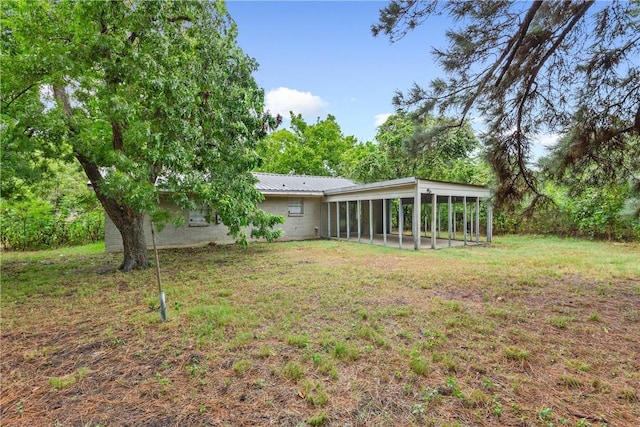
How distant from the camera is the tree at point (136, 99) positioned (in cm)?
530

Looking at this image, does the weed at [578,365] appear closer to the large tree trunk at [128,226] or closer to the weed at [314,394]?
the weed at [314,394]

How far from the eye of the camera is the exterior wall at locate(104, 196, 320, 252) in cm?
1080

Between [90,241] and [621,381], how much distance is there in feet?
52.0

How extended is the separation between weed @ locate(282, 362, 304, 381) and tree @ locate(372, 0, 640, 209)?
385cm

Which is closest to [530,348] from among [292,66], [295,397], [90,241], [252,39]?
[295,397]

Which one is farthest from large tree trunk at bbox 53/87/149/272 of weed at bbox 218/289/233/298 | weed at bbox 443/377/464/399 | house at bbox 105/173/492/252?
weed at bbox 443/377/464/399

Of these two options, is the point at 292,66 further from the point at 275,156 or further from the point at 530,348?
the point at 275,156

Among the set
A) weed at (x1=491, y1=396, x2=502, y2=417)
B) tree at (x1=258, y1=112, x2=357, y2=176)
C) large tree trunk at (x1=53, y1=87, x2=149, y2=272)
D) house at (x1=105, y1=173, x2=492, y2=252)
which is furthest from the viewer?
tree at (x1=258, y1=112, x2=357, y2=176)

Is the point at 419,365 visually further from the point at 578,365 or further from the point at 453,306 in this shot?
the point at 453,306

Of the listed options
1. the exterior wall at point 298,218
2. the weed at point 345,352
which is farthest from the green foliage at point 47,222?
the weed at point 345,352

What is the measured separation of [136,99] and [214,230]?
765cm

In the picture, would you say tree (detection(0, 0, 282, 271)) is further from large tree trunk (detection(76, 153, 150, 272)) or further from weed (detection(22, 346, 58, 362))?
weed (detection(22, 346, 58, 362))

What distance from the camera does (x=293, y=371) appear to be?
2.79m

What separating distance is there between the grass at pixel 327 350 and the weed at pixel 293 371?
0.05ft
